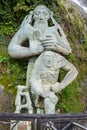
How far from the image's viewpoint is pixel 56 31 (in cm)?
522

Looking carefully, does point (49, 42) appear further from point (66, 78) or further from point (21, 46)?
point (66, 78)

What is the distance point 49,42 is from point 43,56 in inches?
9.7

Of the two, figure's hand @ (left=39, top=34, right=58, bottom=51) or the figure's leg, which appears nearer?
the figure's leg

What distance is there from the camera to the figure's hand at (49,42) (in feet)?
16.2

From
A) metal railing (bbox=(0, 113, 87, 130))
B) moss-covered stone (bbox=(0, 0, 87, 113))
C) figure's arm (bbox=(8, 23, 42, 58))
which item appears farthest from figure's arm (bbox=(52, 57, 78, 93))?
metal railing (bbox=(0, 113, 87, 130))

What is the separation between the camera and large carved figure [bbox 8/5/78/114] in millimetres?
4773

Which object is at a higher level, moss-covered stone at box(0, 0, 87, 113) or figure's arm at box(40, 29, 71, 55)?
figure's arm at box(40, 29, 71, 55)

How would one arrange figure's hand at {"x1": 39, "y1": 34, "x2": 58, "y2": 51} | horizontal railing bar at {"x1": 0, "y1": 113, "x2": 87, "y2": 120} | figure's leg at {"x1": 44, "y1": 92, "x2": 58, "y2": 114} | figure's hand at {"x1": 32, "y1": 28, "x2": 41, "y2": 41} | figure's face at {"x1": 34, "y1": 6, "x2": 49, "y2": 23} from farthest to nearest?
figure's face at {"x1": 34, "y1": 6, "x2": 49, "y2": 23}, figure's hand at {"x1": 32, "y1": 28, "x2": 41, "y2": 41}, figure's hand at {"x1": 39, "y1": 34, "x2": 58, "y2": 51}, figure's leg at {"x1": 44, "y1": 92, "x2": 58, "y2": 114}, horizontal railing bar at {"x1": 0, "y1": 113, "x2": 87, "y2": 120}

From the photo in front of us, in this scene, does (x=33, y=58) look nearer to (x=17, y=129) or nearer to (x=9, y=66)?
(x=9, y=66)

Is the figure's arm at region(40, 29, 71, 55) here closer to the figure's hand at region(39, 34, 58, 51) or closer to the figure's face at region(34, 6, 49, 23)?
the figure's hand at region(39, 34, 58, 51)

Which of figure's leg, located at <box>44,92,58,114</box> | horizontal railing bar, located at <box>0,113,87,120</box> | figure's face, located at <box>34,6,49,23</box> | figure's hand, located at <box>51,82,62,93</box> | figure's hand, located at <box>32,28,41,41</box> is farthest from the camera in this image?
figure's face, located at <box>34,6,49,23</box>

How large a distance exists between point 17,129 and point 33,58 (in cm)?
110

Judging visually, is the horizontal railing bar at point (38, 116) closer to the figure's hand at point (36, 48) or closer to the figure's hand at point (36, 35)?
the figure's hand at point (36, 48)

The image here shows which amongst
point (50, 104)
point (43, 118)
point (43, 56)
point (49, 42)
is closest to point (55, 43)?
point (49, 42)
